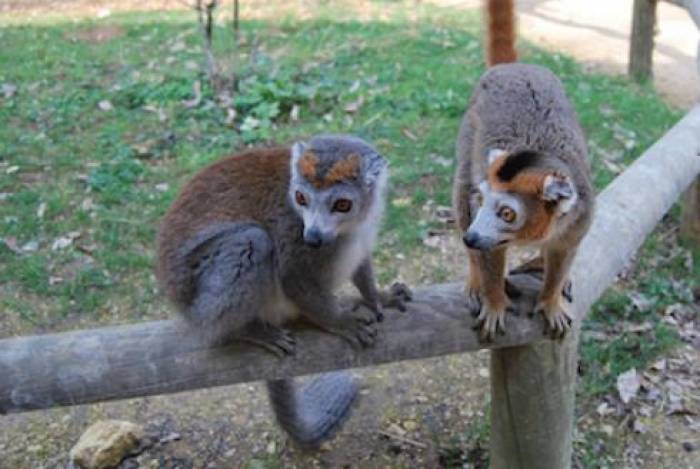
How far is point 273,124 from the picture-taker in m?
6.68

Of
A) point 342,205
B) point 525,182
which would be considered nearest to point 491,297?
point 525,182

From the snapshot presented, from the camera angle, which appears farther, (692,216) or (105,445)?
(692,216)

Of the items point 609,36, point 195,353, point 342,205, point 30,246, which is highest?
point 342,205

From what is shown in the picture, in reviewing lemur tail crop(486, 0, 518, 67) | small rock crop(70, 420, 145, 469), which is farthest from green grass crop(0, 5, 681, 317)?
lemur tail crop(486, 0, 518, 67)

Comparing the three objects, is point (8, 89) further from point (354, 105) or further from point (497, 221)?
point (497, 221)

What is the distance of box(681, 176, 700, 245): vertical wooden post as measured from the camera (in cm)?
A: 507

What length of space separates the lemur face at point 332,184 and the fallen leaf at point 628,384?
5.85ft

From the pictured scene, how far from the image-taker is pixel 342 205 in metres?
2.73

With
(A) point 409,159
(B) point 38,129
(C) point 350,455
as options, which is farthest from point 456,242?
(B) point 38,129

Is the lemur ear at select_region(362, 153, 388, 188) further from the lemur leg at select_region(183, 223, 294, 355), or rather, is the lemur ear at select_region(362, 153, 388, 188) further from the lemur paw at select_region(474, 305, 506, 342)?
the lemur paw at select_region(474, 305, 506, 342)

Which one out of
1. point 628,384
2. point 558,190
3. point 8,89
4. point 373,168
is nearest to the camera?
point 558,190

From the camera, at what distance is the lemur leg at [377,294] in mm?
2750

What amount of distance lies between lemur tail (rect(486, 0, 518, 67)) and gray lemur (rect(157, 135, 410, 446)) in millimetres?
945

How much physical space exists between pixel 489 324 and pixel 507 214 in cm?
42
